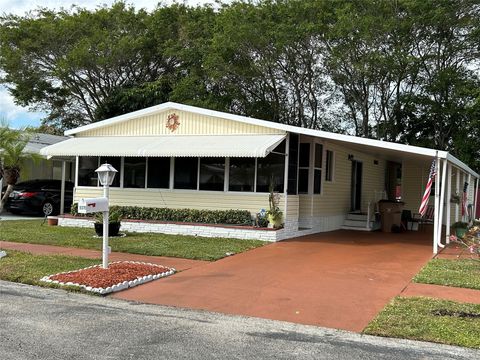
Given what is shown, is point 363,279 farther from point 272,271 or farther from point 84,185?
point 84,185

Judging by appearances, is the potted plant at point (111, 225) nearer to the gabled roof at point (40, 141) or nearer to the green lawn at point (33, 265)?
the green lawn at point (33, 265)

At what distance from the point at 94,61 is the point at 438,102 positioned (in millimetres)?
15693

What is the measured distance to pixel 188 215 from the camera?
550 inches

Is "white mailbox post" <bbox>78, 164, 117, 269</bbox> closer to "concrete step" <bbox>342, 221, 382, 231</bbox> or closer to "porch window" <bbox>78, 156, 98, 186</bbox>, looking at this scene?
"porch window" <bbox>78, 156, 98, 186</bbox>

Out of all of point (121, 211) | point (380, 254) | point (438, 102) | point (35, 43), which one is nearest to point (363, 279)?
point (380, 254)

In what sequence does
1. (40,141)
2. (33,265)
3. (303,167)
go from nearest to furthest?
(33,265), (303,167), (40,141)

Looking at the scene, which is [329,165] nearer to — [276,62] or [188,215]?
[188,215]

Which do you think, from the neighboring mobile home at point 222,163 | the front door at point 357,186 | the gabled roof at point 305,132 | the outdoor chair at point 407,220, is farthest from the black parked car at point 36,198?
the outdoor chair at point 407,220

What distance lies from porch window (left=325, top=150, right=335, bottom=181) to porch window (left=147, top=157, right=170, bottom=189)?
191 inches

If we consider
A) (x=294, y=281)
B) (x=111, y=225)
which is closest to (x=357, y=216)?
(x=111, y=225)

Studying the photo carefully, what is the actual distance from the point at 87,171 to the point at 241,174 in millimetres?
5369

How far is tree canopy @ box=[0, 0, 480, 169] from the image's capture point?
65.4 ft

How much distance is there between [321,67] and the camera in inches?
882

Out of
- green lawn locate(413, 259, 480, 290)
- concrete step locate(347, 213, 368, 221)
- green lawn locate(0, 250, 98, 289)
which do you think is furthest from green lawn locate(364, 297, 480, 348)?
concrete step locate(347, 213, 368, 221)
